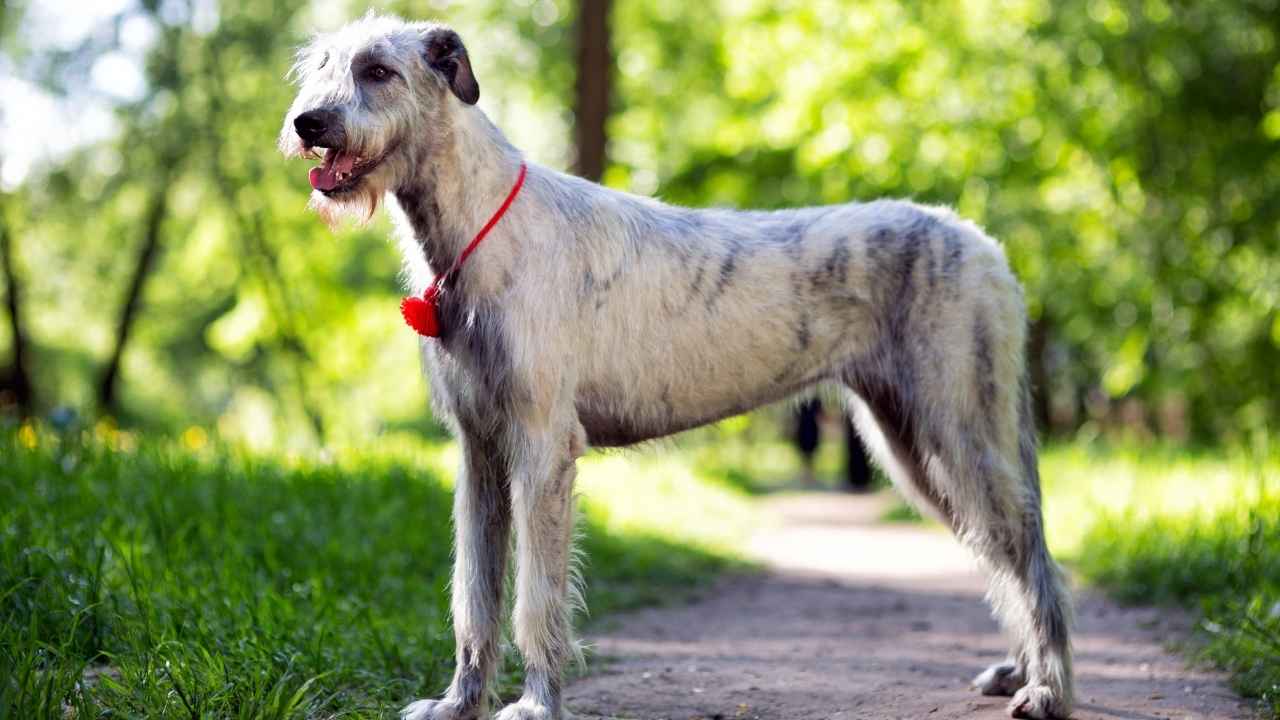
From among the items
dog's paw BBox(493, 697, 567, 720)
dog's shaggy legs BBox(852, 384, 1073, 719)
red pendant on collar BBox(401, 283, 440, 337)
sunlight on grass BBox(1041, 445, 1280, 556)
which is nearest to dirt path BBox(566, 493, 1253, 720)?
dog's shaggy legs BBox(852, 384, 1073, 719)

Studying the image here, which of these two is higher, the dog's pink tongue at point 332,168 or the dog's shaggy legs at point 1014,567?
the dog's pink tongue at point 332,168

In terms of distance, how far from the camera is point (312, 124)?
3.86 metres

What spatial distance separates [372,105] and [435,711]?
200 cm

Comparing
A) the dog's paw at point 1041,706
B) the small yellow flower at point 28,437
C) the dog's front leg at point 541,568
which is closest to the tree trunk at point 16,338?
the small yellow flower at point 28,437

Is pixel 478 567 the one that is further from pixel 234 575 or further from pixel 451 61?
pixel 451 61

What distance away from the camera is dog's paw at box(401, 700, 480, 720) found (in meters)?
4.14

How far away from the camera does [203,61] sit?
1811cm

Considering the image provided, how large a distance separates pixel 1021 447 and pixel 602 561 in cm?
377

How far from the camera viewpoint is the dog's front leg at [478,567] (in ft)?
14.0

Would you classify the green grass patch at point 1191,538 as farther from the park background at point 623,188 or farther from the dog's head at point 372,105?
the dog's head at point 372,105

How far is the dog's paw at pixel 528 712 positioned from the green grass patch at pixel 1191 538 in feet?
8.12

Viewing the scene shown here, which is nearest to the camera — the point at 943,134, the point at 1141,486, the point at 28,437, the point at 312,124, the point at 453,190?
the point at 312,124

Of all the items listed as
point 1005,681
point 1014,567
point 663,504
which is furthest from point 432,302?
point 663,504

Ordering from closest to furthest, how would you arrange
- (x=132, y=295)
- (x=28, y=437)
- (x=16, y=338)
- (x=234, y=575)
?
(x=234, y=575), (x=28, y=437), (x=16, y=338), (x=132, y=295)
